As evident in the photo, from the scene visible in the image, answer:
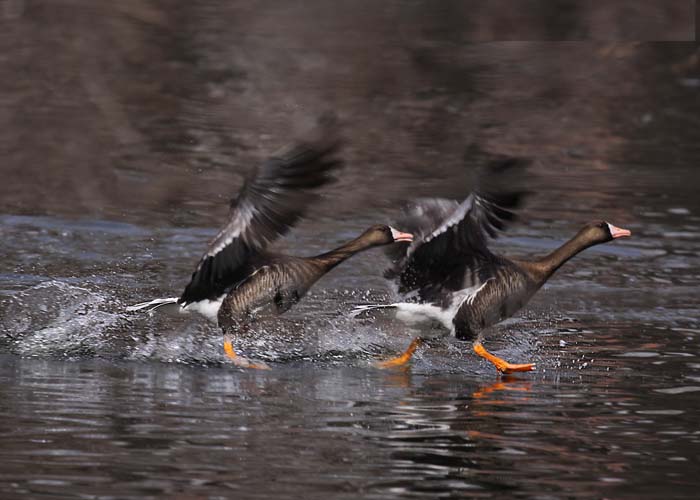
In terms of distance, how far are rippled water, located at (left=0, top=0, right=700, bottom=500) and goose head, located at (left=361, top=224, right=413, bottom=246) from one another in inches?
18.4

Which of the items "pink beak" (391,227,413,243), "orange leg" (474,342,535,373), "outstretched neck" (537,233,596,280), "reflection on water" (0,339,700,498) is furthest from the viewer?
"outstretched neck" (537,233,596,280)

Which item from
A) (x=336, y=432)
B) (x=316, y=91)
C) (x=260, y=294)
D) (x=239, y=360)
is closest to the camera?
(x=336, y=432)

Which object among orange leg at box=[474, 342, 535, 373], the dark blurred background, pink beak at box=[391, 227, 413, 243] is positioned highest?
the dark blurred background

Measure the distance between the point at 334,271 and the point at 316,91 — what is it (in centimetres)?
1240

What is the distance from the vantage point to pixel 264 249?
10.9m

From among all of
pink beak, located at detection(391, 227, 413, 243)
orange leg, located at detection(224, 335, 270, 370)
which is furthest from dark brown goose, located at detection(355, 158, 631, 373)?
orange leg, located at detection(224, 335, 270, 370)

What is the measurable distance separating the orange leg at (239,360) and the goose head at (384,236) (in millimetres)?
1299

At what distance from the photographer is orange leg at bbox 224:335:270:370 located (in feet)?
33.9

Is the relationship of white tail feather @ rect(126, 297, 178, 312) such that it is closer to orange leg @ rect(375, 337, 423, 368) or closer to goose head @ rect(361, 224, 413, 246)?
goose head @ rect(361, 224, 413, 246)

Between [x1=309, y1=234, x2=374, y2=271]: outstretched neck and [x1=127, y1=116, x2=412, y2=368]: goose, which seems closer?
[x1=127, y1=116, x2=412, y2=368]: goose

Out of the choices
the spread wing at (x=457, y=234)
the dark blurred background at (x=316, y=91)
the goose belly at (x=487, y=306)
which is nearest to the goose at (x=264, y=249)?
the spread wing at (x=457, y=234)

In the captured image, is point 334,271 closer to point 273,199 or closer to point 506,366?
point 273,199

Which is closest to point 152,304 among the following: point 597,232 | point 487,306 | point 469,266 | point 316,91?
point 469,266

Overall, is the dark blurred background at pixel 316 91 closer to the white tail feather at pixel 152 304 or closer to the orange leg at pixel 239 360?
the white tail feather at pixel 152 304
